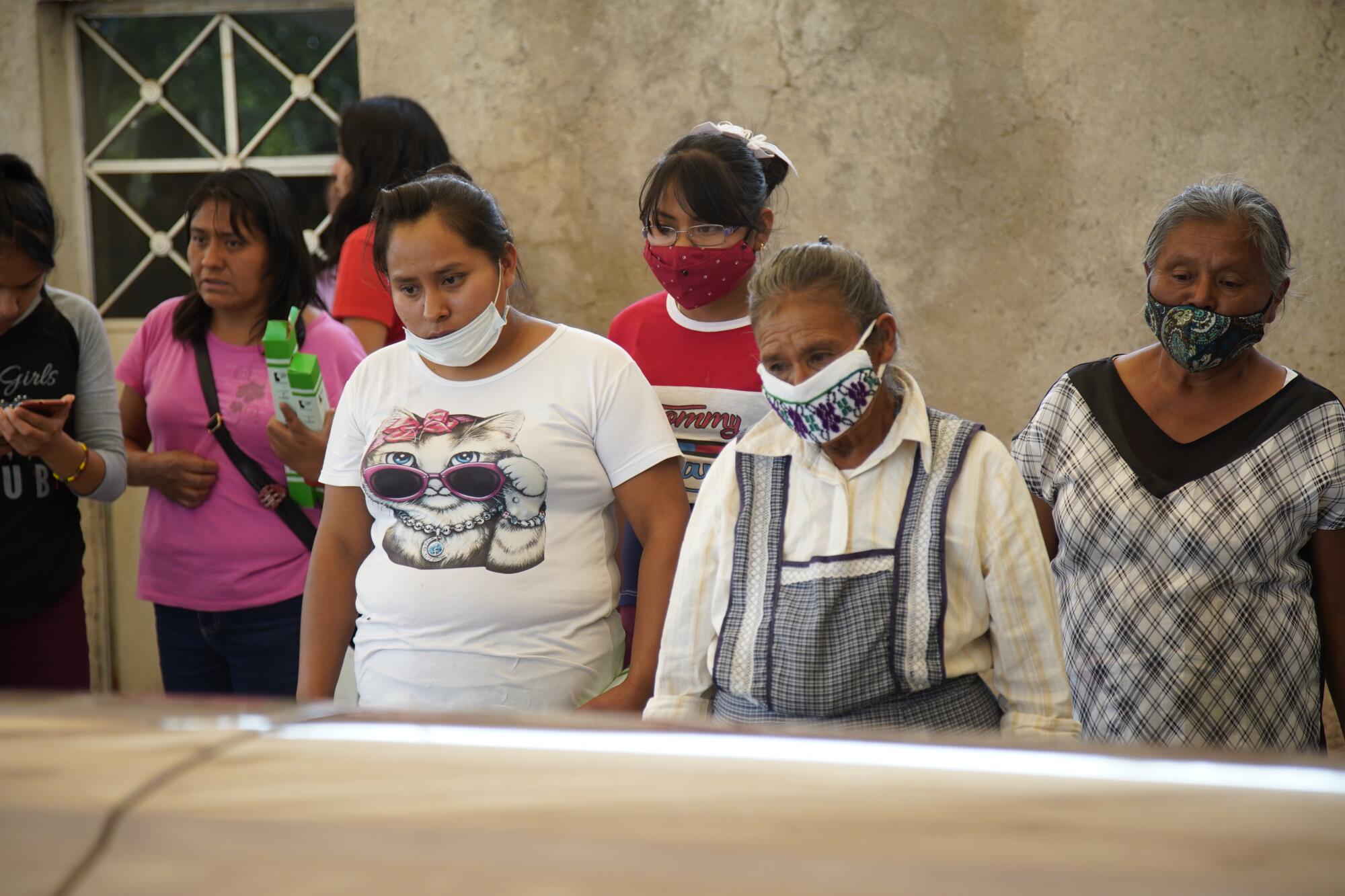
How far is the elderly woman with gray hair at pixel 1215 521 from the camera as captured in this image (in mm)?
2074

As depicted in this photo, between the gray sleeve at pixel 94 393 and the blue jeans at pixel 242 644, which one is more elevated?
the gray sleeve at pixel 94 393

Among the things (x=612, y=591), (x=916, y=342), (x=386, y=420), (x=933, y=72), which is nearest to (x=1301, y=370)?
(x=916, y=342)

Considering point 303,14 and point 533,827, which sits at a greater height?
point 303,14

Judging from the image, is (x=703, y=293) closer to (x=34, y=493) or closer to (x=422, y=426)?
(x=422, y=426)

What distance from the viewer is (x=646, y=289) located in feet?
13.1

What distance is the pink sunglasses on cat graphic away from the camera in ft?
6.90

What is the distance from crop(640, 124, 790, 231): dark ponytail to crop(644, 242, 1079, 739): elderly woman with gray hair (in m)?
0.60

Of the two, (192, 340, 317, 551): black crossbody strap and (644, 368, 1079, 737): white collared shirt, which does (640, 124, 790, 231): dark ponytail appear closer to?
(644, 368, 1079, 737): white collared shirt

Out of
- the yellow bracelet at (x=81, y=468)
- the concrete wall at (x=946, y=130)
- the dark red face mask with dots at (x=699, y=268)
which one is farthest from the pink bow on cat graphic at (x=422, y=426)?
the concrete wall at (x=946, y=130)

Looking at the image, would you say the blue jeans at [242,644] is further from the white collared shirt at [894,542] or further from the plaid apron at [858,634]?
the plaid apron at [858,634]

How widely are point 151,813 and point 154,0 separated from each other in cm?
480

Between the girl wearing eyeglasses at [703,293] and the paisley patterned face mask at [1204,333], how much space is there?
789mm

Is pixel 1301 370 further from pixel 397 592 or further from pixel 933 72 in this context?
pixel 397 592

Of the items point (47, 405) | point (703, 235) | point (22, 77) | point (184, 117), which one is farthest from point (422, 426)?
point (22, 77)
